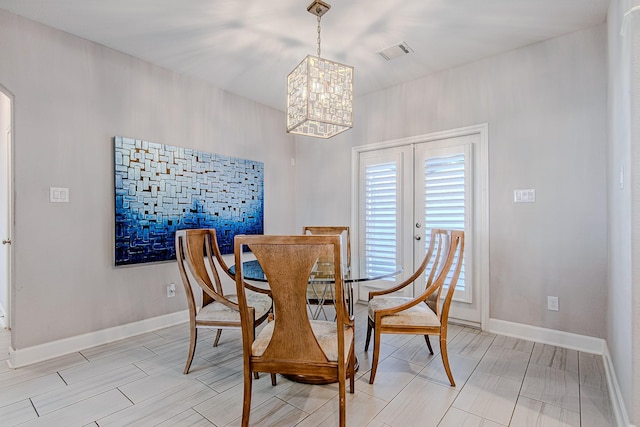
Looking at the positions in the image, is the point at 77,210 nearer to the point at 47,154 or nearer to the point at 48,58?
the point at 47,154

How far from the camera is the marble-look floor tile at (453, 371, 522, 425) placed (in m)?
1.76

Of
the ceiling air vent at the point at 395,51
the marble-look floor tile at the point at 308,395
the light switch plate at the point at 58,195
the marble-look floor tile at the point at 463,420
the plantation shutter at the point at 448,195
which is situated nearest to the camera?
the marble-look floor tile at the point at 463,420

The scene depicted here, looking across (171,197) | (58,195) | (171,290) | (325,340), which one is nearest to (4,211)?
(58,195)

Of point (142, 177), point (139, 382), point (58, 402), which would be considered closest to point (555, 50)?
point (142, 177)

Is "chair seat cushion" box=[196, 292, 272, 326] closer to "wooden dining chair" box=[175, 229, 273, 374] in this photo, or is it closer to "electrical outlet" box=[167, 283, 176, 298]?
"wooden dining chair" box=[175, 229, 273, 374]

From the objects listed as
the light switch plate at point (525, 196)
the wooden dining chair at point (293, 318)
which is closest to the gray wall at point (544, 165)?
the light switch plate at point (525, 196)

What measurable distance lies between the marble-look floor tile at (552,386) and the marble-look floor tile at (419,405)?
0.51 metres

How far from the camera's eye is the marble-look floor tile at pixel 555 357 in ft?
7.62

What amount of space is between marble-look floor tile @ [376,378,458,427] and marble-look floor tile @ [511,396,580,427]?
0.34m

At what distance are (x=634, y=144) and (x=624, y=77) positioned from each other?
53cm

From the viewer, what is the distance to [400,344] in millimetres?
2721

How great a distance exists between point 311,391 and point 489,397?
1.09 meters

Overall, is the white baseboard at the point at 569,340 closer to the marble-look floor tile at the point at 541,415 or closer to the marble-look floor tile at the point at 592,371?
the marble-look floor tile at the point at 592,371

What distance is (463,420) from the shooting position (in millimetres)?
1703
